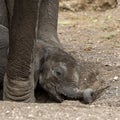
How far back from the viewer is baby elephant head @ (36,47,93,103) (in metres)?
5.07

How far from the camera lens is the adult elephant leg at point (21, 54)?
4.68 meters

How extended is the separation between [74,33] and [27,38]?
12.0 feet

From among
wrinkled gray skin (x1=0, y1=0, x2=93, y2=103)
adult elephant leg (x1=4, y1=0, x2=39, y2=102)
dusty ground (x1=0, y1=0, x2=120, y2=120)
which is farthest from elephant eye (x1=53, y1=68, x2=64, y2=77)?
dusty ground (x1=0, y1=0, x2=120, y2=120)

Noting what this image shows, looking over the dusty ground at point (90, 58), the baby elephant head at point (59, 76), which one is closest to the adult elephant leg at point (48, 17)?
the dusty ground at point (90, 58)

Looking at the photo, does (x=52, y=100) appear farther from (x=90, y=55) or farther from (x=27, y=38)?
(x=90, y=55)

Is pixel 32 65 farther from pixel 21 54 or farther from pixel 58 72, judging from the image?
pixel 58 72

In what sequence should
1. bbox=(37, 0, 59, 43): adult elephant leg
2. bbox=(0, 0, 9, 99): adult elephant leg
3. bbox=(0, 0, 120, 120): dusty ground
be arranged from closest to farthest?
bbox=(0, 0, 120, 120): dusty ground → bbox=(0, 0, 9, 99): adult elephant leg → bbox=(37, 0, 59, 43): adult elephant leg

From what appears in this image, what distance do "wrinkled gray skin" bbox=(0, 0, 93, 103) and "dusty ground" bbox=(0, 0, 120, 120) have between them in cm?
29

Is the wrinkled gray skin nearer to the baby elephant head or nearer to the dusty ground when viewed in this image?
the baby elephant head

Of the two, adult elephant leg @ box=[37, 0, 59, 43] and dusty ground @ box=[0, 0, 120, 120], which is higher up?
adult elephant leg @ box=[37, 0, 59, 43]

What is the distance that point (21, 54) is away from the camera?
4.82m

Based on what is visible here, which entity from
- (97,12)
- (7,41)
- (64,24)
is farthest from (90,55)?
(97,12)

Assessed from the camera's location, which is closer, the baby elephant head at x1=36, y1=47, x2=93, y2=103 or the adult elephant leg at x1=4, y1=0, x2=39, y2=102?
the adult elephant leg at x1=4, y1=0, x2=39, y2=102

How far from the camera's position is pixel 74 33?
8.39m
